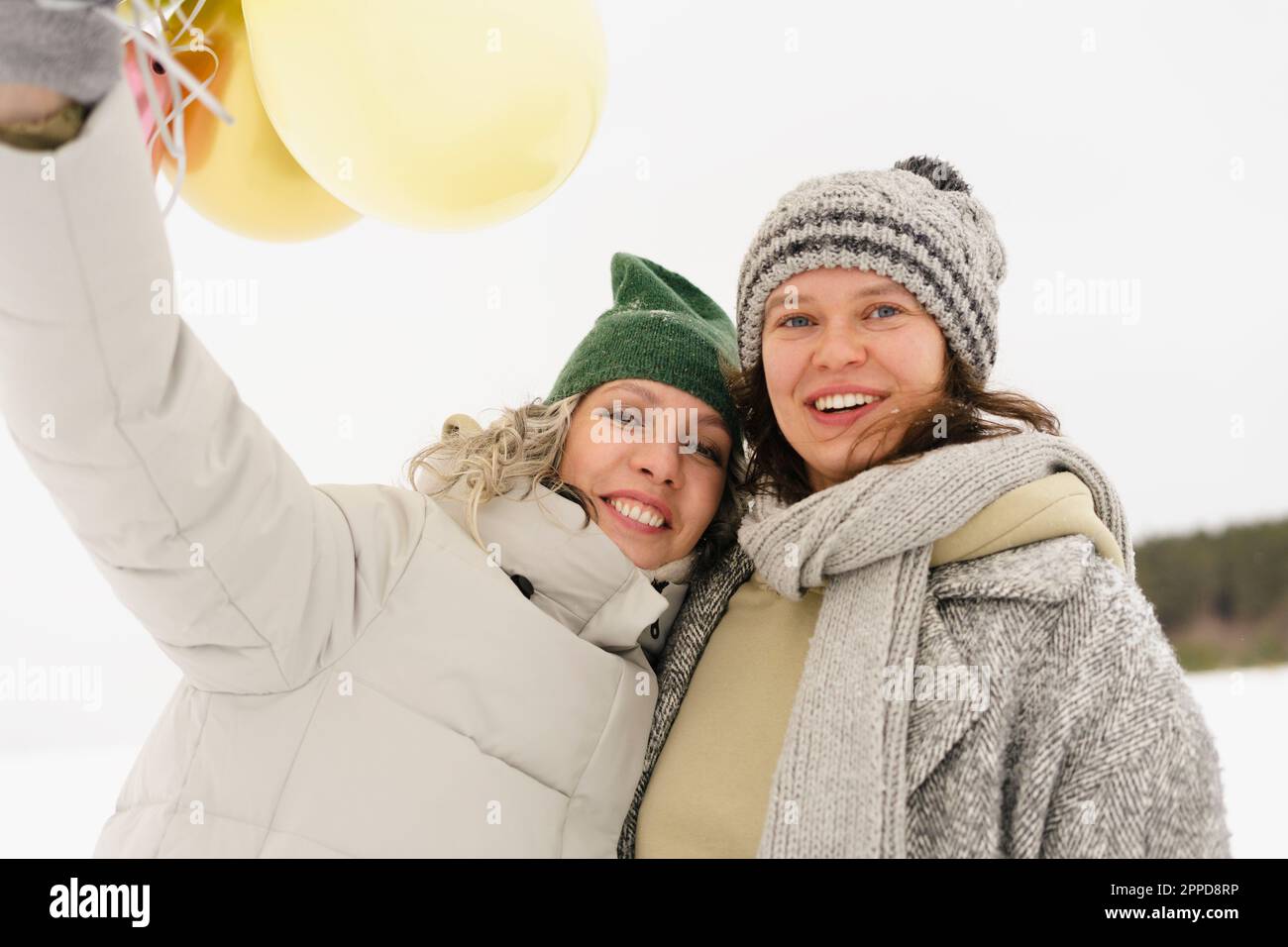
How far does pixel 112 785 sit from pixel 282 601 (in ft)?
7.50

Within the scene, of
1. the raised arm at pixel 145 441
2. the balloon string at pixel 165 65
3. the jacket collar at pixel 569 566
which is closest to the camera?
the balloon string at pixel 165 65

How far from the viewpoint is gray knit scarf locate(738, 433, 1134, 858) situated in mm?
1172

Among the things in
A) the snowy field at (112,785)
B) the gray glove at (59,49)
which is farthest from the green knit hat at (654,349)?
the snowy field at (112,785)

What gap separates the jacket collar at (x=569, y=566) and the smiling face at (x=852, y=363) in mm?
327

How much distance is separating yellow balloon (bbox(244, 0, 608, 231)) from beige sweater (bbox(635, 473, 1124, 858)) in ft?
2.31

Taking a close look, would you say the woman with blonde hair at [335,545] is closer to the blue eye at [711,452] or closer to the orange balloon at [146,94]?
the blue eye at [711,452]

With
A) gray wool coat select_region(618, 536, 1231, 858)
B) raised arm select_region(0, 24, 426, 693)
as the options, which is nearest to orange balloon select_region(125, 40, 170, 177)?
raised arm select_region(0, 24, 426, 693)

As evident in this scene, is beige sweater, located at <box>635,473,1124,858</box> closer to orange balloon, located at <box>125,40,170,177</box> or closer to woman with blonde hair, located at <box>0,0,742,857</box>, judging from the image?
woman with blonde hair, located at <box>0,0,742,857</box>

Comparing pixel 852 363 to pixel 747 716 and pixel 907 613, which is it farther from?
pixel 747 716

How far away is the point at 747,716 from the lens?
1.38 meters

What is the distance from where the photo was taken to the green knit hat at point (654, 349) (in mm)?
1668

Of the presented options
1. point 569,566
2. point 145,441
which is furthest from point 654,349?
point 145,441

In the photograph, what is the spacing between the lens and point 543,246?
322 cm
